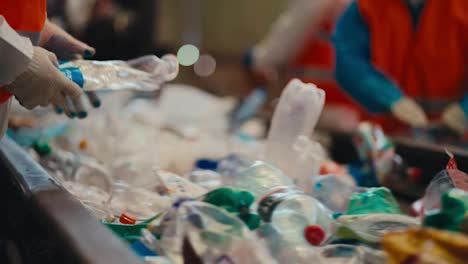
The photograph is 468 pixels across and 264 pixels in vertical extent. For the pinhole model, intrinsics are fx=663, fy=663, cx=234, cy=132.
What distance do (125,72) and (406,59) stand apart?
Result: 102 centimetres

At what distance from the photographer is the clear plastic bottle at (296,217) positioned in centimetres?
75

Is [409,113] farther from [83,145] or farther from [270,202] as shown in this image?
[270,202]

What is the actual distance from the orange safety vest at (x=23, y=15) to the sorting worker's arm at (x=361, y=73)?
1.04 metres

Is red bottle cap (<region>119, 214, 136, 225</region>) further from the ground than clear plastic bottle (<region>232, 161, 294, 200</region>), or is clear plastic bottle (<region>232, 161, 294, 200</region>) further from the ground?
clear plastic bottle (<region>232, 161, 294, 200</region>)

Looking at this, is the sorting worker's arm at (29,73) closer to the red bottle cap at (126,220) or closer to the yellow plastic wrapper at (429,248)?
the red bottle cap at (126,220)

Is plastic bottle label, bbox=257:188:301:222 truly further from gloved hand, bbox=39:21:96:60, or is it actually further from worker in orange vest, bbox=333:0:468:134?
worker in orange vest, bbox=333:0:468:134

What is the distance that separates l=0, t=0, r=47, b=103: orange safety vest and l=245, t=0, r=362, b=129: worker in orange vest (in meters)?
1.27

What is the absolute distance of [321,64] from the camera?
224 centimetres

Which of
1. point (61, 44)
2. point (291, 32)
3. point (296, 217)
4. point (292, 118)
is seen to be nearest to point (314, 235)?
point (296, 217)

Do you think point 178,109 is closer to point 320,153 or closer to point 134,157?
point 134,157

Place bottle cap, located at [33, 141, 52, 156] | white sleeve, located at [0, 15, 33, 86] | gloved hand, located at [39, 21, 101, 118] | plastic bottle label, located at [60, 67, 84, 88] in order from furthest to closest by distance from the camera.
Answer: bottle cap, located at [33, 141, 52, 156], gloved hand, located at [39, 21, 101, 118], plastic bottle label, located at [60, 67, 84, 88], white sleeve, located at [0, 15, 33, 86]

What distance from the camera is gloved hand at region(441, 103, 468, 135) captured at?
165 centimetres

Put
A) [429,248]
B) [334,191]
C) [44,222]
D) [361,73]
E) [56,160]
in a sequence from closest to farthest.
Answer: [429,248], [44,222], [334,191], [56,160], [361,73]

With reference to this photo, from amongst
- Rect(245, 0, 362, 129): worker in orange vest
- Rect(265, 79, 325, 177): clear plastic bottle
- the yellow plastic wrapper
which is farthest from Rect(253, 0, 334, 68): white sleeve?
the yellow plastic wrapper
